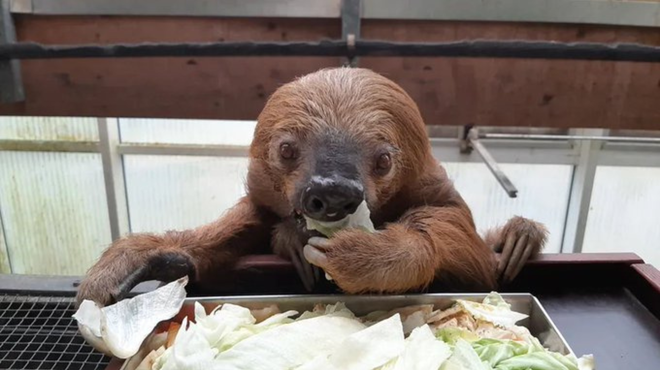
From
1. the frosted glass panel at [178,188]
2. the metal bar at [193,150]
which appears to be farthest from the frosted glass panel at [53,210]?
the metal bar at [193,150]

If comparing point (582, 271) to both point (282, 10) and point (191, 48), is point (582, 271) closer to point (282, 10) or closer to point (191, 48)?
point (191, 48)

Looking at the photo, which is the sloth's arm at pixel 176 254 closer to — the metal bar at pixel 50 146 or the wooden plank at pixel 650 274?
the wooden plank at pixel 650 274

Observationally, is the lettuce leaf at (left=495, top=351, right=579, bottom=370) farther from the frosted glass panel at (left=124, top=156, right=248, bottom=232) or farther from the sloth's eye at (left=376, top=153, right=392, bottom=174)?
the frosted glass panel at (left=124, top=156, right=248, bottom=232)

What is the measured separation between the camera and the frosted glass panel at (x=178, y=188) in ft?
13.3

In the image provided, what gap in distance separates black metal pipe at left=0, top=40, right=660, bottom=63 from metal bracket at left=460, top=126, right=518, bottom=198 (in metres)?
0.70

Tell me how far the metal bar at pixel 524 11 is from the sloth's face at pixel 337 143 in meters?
1.29

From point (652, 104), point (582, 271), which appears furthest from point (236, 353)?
point (652, 104)

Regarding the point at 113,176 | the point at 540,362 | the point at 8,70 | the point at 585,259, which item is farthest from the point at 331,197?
the point at 113,176

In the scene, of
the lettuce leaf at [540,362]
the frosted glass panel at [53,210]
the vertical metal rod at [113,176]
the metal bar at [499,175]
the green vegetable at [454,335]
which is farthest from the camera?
the frosted glass panel at [53,210]

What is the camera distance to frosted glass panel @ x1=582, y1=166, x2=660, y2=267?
13.6 ft

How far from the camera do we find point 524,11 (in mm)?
2805

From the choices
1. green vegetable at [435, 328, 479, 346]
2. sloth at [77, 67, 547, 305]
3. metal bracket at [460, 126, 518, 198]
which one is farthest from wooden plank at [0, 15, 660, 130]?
green vegetable at [435, 328, 479, 346]

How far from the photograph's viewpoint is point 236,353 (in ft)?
3.67

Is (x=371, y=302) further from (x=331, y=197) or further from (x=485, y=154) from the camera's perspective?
(x=485, y=154)
